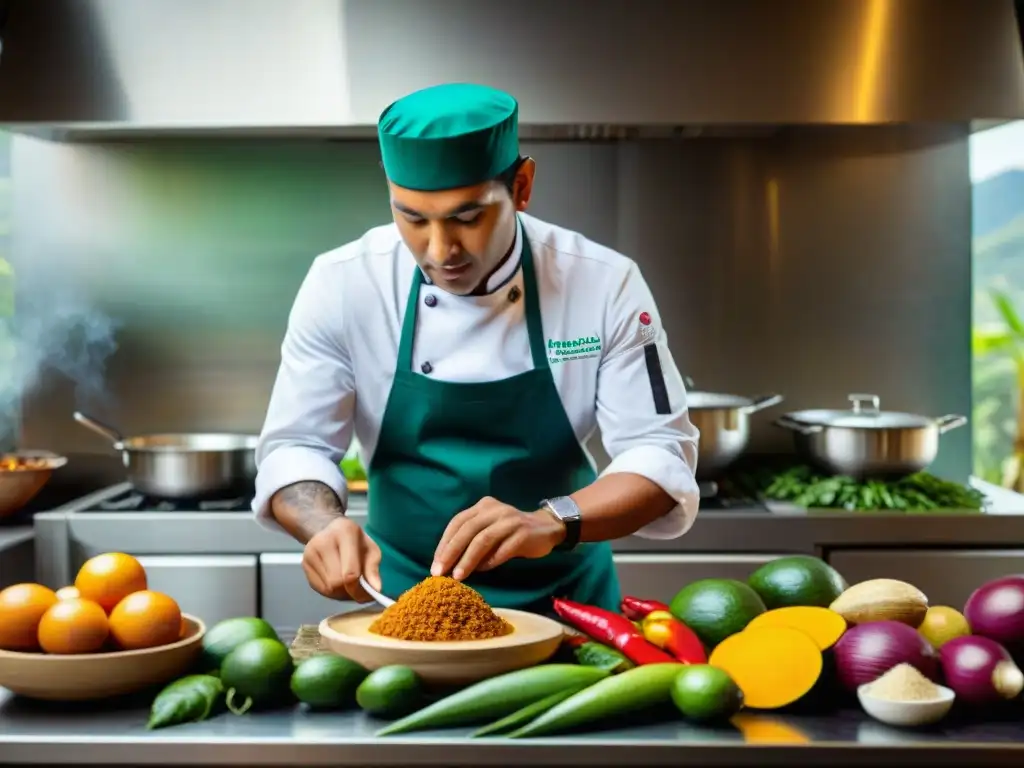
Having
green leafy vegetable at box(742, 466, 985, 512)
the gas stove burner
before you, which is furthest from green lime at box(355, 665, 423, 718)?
green leafy vegetable at box(742, 466, 985, 512)

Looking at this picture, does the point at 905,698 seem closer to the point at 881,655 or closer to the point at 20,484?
the point at 881,655

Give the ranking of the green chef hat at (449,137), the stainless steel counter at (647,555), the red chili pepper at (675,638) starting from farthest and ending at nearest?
the stainless steel counter at (647,555)
the green chef hat at (449,137)
the red chili pepper at (675,638)

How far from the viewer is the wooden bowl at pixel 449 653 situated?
1.53 m

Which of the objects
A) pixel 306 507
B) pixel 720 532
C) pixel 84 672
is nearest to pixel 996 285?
pixel 720 532

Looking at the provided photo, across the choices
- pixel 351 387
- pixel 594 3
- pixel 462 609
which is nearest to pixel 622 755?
pixel 462 609

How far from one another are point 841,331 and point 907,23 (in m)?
0.96

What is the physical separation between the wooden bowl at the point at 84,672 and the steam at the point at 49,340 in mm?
2470

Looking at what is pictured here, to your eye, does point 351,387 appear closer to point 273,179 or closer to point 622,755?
point 622,755

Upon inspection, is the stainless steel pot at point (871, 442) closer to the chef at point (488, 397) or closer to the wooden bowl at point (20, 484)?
the chef at point (488, 397)

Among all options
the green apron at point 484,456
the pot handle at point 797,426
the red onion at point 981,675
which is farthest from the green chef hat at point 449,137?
the pot handle at point 797,426

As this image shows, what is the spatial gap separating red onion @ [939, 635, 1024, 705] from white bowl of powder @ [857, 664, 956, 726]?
0.08 ft

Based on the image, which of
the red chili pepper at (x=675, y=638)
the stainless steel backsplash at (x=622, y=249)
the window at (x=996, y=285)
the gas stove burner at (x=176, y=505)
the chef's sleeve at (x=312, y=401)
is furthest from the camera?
the window at (x=996, y=285)

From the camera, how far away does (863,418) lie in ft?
11.3

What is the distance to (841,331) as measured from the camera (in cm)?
390
